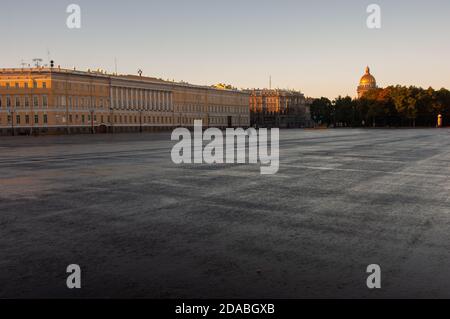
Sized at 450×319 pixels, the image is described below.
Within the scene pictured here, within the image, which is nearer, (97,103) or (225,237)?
(225,237)

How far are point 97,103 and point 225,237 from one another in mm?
108630

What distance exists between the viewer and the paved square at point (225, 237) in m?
5.25

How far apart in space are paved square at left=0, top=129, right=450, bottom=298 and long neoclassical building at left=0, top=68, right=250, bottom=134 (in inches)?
3129

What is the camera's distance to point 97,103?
110812 millimetres

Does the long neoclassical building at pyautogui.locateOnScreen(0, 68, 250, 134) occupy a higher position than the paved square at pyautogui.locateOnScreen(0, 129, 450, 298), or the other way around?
the long neoclassical building at pyautogui.locateOnScreen(0, 68, 250, 134)

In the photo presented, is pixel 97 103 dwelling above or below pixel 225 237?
above

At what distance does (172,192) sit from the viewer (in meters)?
12.2

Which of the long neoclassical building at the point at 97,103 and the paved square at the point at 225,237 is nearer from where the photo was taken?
the paved square at the point at 225,237

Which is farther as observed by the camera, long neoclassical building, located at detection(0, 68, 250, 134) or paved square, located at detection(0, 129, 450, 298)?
long neoclassical building, located at detection(0, 68, 250, 134)

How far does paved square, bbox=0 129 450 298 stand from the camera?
207 inches

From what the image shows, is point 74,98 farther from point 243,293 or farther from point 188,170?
point 243,293

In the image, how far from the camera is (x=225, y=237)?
7.38m

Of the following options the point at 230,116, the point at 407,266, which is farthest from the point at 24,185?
the point at 230,116

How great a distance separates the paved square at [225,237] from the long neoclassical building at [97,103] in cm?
7948
